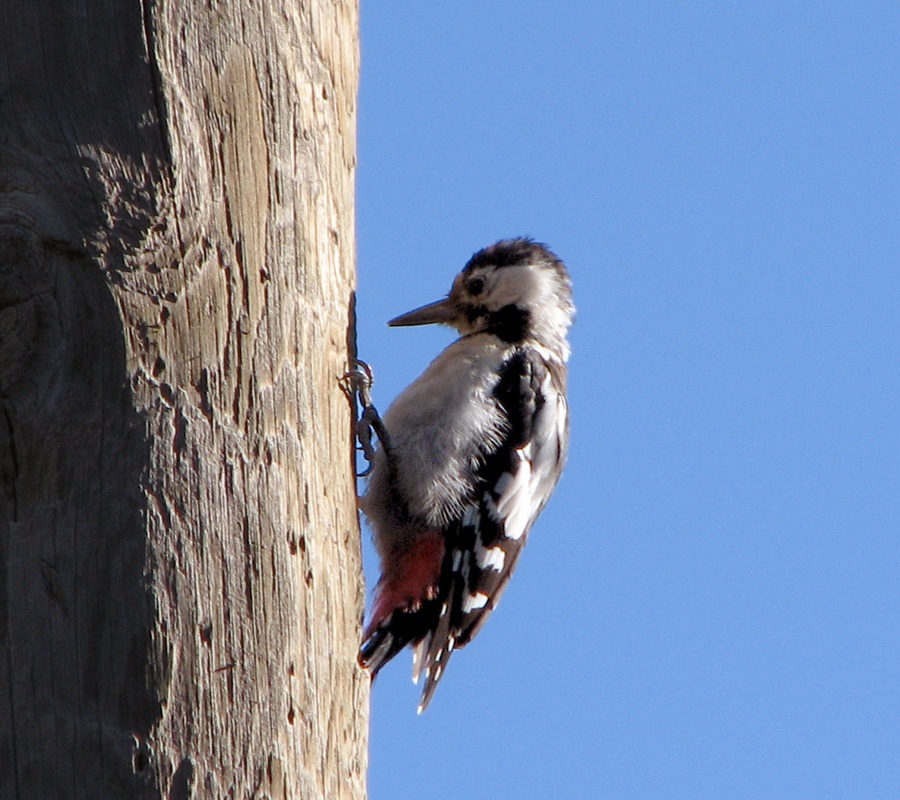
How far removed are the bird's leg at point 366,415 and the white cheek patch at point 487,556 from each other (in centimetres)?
41

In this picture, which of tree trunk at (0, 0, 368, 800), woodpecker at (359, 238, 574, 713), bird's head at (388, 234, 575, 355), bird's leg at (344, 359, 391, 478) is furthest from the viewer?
bird's head at (388, 234, 575, 355)

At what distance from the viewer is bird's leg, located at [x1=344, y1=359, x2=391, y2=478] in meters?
2.92

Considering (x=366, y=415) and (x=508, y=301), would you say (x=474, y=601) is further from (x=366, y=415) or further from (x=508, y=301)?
(x=508, y=301)

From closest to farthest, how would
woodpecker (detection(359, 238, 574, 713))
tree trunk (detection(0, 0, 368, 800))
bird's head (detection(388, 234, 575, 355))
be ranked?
tree trunk (detection(0, 0, 368, 800))
woodpecker (detection(359, 238, 574, 713))
bird's head (detection(388, 234, 575, 355))

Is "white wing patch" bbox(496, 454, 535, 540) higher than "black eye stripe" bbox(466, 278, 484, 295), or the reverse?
"black eye stripe" bbox(466, 278, 484, 295)

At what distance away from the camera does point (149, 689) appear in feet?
6.81

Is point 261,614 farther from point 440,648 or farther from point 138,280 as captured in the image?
point 440,648

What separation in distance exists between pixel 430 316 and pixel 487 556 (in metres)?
1.14

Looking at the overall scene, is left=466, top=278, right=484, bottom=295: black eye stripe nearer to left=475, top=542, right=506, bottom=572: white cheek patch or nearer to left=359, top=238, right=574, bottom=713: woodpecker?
left=359, top=238, right=574, bottom=713: woodpecker

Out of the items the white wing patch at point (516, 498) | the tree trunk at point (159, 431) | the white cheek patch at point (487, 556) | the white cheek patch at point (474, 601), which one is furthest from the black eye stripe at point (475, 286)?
the tree trunk at point (159, 431)

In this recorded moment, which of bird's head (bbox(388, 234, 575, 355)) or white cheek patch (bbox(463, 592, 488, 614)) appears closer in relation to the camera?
white cheek patch (bbox(463, 592, 488, 614))

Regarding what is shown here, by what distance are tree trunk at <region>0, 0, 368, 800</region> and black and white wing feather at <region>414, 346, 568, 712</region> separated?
136cm

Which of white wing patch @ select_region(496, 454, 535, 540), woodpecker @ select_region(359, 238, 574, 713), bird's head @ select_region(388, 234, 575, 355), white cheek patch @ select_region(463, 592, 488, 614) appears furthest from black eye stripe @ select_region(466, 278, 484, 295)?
white cheek patch @ select_region(463, 592, 488, 614)

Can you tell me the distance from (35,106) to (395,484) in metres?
1.95
